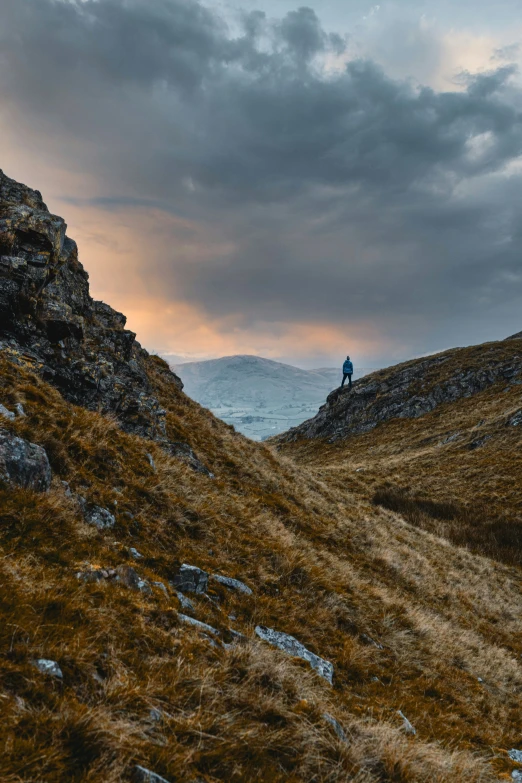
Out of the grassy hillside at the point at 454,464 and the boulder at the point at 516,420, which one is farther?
the boulder at the point at 516,420

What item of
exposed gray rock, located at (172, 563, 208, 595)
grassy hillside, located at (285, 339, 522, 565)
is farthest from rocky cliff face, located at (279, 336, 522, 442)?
exposed gray rock, located at (172, 563, 208, 595)

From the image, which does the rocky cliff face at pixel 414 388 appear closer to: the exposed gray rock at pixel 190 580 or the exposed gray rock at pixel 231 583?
the exposed gray rock at pixel 231 583

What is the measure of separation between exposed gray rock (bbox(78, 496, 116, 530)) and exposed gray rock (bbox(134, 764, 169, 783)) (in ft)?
14.6

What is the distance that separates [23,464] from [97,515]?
168 cm

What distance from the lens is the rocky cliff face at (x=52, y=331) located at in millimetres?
12641

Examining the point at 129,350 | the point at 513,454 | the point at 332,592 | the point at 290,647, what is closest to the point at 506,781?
the point at 290,647

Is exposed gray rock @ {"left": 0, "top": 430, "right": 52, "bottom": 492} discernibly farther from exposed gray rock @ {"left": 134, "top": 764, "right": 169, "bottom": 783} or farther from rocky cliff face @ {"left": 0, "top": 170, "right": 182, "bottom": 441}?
rocky cliff face @ {"left": 0, "top": 170, "right": 182, "bottom": 441}

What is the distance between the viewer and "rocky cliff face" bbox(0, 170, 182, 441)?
12.6 metres

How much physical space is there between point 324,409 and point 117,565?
3029 inches

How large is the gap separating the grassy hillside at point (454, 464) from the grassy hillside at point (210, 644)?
14.0 meters

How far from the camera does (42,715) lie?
341 cm

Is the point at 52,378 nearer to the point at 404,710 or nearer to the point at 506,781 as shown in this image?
the point at 404,710

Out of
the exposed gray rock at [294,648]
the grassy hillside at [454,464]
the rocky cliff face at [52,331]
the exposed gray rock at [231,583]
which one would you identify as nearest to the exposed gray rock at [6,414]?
the rocky cliff face at [52,331]

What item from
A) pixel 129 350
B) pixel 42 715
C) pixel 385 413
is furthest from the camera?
pixel 385 413
